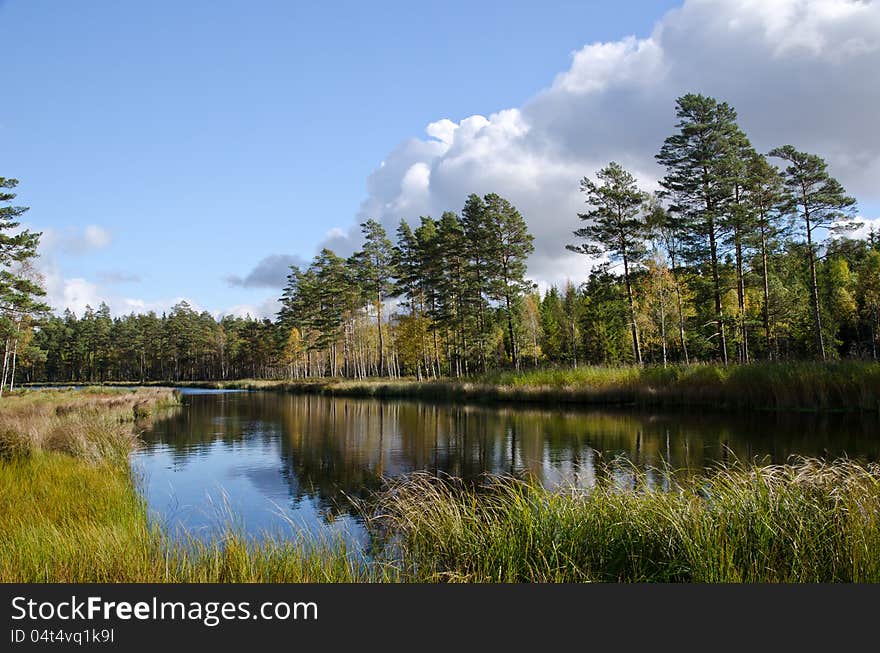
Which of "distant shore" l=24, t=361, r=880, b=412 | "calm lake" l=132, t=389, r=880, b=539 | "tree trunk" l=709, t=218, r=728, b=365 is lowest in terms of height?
"calm lake" l=132, t=389, r=880, b=539

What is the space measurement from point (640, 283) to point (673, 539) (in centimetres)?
4024

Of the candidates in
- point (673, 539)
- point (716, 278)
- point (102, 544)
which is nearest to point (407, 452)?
point (102, 544)

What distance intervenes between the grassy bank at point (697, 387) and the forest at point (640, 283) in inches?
140

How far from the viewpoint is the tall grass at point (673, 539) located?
5266mm

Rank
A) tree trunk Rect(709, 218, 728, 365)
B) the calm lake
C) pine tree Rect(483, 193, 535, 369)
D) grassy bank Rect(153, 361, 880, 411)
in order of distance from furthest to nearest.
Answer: pine tree Rect(483, 193, 535, 369)
tree trunk Rect(709, 218, 728, 365)
grassy bank Rect(153, 361, 880, 411)
the calm lake

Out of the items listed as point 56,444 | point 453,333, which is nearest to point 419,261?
point 453,333

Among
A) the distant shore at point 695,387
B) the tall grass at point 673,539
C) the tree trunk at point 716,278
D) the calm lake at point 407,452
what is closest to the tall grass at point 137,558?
the tall grass at point 673,539

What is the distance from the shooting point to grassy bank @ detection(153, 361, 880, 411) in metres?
22.3

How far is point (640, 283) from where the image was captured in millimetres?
43438

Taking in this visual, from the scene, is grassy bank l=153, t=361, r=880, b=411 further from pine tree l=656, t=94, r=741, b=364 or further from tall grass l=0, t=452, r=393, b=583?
tall grass l=0, t=452, r=393, b=583

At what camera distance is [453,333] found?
59875 mm

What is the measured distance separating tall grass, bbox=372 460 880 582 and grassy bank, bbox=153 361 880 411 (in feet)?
61.7

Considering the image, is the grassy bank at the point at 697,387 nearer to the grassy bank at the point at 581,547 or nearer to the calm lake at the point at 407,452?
the calm lake at the point at 407,452

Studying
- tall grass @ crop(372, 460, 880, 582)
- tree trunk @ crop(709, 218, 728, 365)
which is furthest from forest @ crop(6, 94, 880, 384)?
tall grass @ crop(372, 460, 880, 582)
